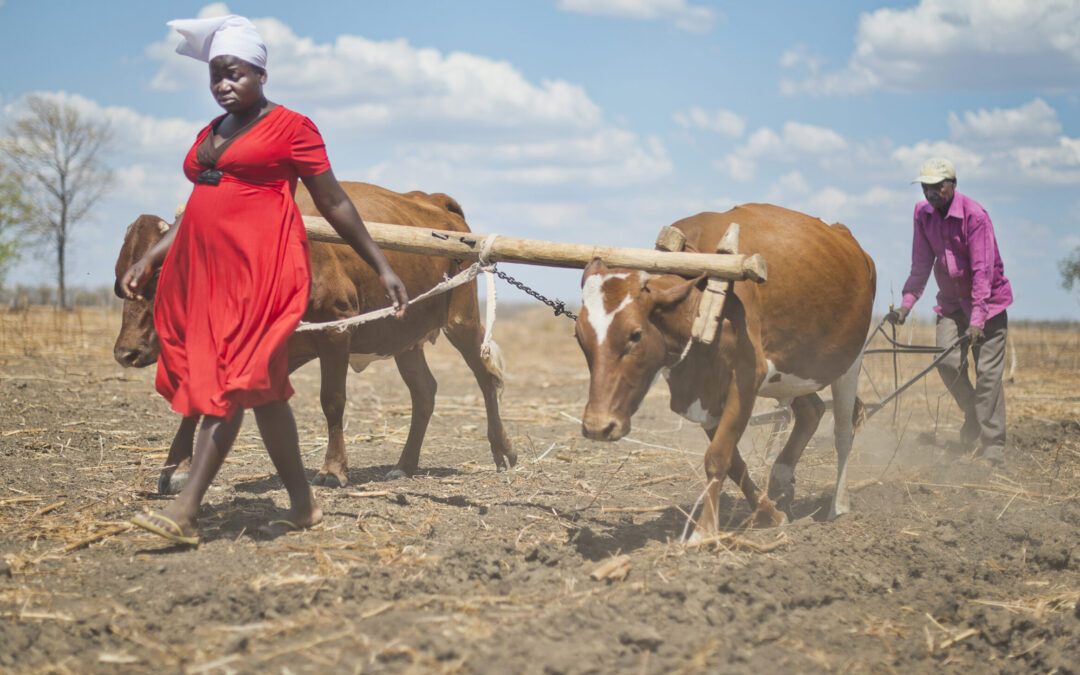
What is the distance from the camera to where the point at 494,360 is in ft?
20.9

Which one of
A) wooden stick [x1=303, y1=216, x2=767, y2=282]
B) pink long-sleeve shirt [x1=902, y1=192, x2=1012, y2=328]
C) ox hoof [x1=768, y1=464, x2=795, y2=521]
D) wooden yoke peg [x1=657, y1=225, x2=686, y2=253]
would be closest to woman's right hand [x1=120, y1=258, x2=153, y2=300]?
wooden stick [x1=303, y1=216, x2=767, y2=282]

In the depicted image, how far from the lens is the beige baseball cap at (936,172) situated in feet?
25.1

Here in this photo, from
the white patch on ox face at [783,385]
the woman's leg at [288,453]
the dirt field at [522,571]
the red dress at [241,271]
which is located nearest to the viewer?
the dirt field at [522,571]

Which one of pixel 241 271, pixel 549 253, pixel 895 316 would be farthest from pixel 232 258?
pixel 895 316

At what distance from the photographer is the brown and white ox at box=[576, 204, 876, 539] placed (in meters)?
4.69

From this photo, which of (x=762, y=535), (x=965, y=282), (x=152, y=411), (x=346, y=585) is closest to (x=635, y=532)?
(x=762, y=535)

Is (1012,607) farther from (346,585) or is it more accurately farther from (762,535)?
(346,585)

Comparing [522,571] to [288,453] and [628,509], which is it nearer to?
[288,453]

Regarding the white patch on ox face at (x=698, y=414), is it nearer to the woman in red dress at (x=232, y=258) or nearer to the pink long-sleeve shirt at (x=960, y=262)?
the woman in red dress at (x=232, y=258)

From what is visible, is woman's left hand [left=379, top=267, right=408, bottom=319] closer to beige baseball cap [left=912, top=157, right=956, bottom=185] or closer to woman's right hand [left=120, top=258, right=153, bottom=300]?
woman's right hand [left=120, top=258, right=153, bottom=300]

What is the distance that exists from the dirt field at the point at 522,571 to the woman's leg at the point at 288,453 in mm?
140

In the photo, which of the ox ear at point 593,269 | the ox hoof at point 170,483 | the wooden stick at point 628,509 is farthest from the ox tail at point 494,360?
the ox hoof at point 170,483

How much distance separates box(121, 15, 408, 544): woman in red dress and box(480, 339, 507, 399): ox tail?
1293mm

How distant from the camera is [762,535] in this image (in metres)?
5.25
